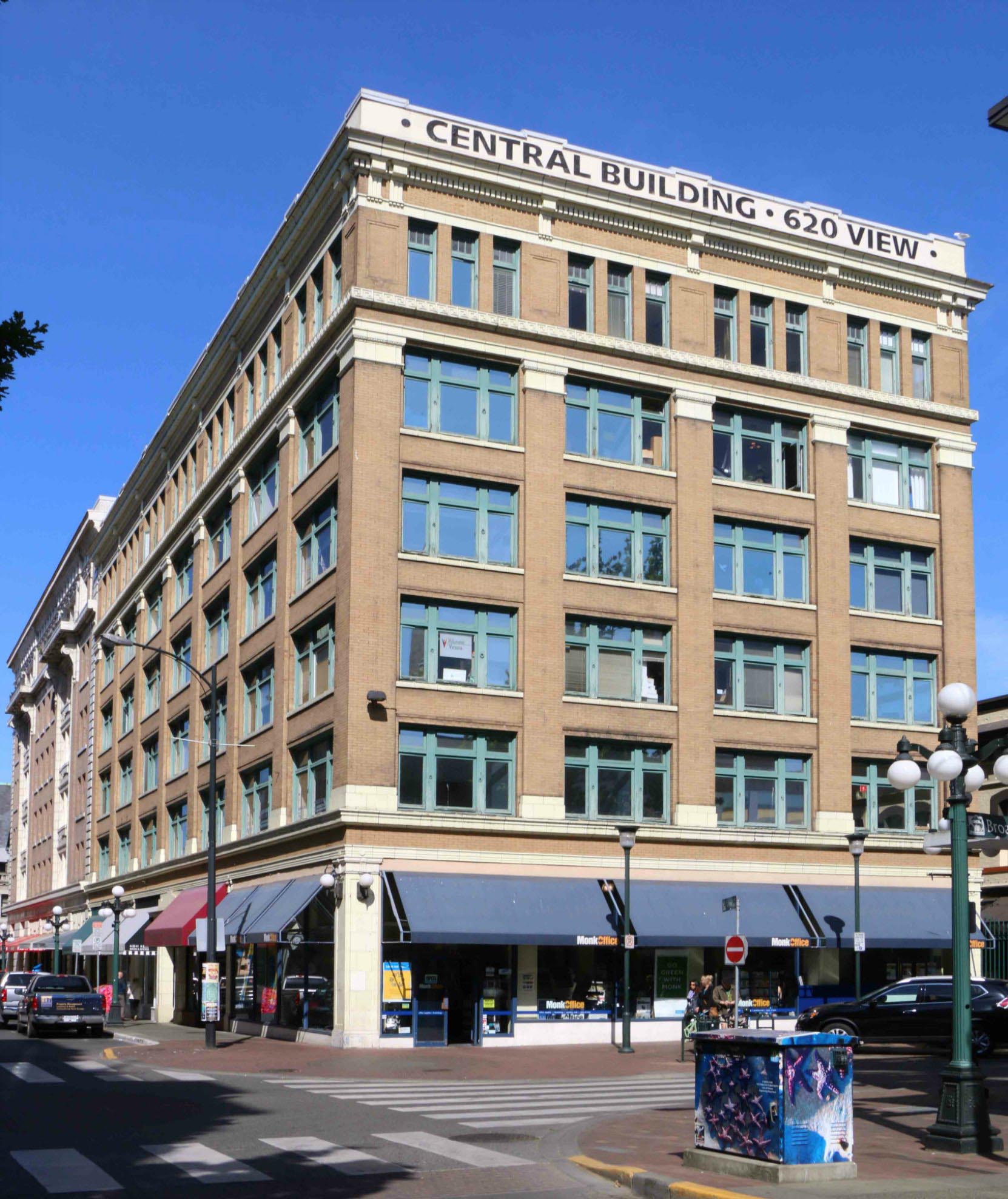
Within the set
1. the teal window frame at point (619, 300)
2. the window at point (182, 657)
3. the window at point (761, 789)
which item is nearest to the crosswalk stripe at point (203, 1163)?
the window at point (761, 789)

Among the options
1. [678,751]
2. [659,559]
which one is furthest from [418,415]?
[678,751]

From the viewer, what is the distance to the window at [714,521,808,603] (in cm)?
4288

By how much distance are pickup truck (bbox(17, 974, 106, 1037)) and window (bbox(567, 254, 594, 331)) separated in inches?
887

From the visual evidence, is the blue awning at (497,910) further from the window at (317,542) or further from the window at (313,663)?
the window at (317,542)

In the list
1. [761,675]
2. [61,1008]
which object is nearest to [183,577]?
[61,1008]

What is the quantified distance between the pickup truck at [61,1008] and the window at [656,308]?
77.9 feet

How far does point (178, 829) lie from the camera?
57.9 meters

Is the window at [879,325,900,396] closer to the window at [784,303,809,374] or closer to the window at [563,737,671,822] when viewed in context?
the window at [784,303,809,374]

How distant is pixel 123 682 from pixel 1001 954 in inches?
1609

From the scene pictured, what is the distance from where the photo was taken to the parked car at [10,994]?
49.0m

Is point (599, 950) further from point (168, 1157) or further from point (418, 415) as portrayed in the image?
point (168, 1157)

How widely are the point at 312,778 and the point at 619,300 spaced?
15.6 m

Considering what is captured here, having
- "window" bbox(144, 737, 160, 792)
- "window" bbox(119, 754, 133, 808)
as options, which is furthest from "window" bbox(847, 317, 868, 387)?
"window" bbox(119, 754, 133, 808)

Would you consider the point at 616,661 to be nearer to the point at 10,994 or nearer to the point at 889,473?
the point at 889,473
